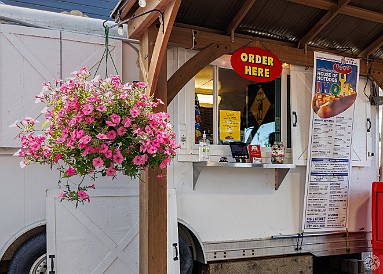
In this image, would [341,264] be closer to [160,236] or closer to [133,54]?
[160,236]

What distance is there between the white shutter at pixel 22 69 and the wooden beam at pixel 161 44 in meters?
1.11

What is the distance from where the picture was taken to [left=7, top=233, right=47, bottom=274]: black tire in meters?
4.32

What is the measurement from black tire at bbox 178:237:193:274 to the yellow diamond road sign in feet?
6.02

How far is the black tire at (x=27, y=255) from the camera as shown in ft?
14.2

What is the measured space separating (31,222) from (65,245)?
405 millimetres

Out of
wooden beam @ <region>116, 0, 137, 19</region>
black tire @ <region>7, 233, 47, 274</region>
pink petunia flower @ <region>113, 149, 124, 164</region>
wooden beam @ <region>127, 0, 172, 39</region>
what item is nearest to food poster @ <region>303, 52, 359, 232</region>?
wooden beam @ <region>127, 0, 172, 39</region>

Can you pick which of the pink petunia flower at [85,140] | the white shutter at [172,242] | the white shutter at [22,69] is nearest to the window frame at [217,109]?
the white shutter at [172,242]

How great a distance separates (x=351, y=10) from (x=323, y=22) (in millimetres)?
344

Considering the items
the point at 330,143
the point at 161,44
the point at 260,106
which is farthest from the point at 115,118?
the point at 330,143

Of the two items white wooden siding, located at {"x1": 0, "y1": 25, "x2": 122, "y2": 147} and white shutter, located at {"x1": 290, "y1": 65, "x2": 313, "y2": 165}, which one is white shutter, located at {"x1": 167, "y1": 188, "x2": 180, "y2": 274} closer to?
white wooden siding, located at {"x1": 0, "y1": 25, "x2": 122, "y2": 147}

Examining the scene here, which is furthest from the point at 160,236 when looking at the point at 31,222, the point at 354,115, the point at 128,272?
the point at 354,115

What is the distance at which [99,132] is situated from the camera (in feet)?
10.3

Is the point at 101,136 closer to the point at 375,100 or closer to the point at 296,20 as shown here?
the point at 296,20

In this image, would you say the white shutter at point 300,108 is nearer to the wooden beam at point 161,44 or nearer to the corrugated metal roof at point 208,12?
the corrugated metal roof at point 208,12
